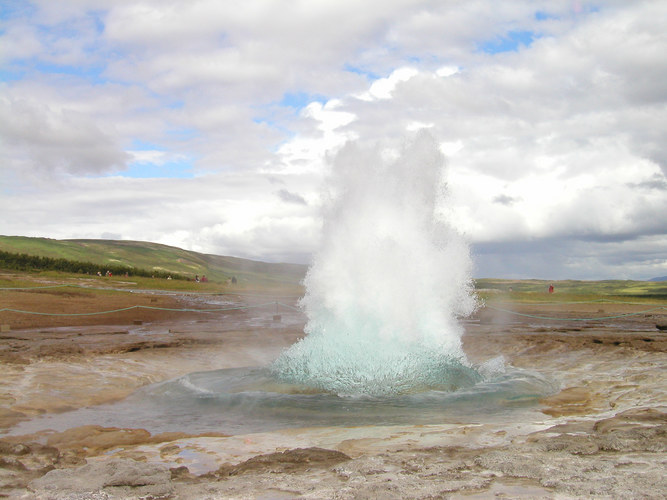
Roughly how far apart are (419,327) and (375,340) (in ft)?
3.45

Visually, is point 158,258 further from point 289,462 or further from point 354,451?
point 289,462

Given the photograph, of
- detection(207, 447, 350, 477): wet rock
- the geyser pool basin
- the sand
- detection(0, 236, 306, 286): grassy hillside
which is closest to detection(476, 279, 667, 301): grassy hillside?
detection(0, 236, 306, 286): grassy hillside

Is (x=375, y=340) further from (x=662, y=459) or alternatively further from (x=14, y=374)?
(x=14, y=374)

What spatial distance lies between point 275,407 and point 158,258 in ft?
316

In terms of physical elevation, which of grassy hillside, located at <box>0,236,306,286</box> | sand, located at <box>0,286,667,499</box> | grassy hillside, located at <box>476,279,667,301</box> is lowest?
grassy hillside, located at <box>476,279,667,301</box>

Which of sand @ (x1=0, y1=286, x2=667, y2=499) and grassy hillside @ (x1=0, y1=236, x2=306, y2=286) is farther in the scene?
grassy hillside @ (x1=0, y1=236, x2=306, y2=286)

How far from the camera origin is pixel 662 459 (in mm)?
4312

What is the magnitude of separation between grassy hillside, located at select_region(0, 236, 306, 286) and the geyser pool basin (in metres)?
63.3

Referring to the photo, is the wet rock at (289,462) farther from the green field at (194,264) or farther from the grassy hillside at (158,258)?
the grassy hillside at (158,258)

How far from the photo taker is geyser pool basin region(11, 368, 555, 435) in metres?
6.74

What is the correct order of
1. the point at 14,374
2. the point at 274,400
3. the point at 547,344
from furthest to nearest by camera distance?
the point at 547,344 < the point at 14,374 < the point at 274,400

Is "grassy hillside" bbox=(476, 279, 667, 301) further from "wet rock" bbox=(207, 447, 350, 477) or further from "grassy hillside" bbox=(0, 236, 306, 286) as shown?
"wet rock" bbox=(207, 447, 350, 477)

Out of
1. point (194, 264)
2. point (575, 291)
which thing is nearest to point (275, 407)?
point (575, 291)

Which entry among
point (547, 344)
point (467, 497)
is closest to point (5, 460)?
point (467, 497)
